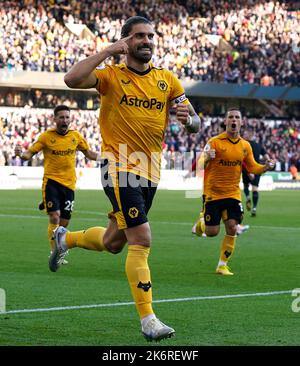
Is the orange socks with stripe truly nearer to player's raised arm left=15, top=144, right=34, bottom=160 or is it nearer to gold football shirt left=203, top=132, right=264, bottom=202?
gold football shirt left=203, top=132, right=264, bottom=202

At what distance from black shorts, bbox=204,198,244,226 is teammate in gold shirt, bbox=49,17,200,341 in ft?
17.3

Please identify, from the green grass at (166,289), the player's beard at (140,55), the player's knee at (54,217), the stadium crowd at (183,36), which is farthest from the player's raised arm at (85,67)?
the stadium crowd at (183,36)

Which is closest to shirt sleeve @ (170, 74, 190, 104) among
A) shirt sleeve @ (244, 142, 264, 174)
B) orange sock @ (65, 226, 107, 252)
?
orange sock @ (65, 226, 107, 252)

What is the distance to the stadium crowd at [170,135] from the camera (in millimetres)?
47281

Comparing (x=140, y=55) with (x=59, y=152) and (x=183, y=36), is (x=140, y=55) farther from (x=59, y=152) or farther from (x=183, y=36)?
(x=183, y=36)

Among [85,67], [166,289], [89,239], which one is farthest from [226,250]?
[85,67]

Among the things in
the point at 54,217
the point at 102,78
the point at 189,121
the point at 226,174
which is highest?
the point at 102,78

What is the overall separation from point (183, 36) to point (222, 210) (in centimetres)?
4555

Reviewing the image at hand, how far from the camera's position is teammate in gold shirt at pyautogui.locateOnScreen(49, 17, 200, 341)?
8.07m

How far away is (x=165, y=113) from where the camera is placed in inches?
339

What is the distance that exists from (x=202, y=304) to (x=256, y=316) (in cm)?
95

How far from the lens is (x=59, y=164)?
51.2 ft
